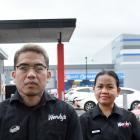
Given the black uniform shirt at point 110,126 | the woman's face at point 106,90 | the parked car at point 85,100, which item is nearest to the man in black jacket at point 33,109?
the black uniform shirt at point 110,126

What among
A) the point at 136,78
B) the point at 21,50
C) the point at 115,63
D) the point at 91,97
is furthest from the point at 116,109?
the point at 115,63

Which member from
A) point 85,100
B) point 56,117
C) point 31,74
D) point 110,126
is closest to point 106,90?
point 110,126

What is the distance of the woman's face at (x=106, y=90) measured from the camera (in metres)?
3.54

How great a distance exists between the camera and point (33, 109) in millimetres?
2588

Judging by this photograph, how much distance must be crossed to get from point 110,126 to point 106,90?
30cm

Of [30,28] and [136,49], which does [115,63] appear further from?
[30,28]

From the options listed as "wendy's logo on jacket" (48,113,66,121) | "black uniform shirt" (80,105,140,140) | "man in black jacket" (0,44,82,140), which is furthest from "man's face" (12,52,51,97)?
"black uniform shirt" (80,105,140,140)

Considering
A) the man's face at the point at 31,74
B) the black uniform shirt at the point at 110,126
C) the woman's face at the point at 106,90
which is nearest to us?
the man's face at the point at 31,74

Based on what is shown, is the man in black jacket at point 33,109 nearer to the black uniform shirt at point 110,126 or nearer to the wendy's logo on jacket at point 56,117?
the wendy's logo on jacket at point 56,117

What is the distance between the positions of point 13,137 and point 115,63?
65169 millimetres

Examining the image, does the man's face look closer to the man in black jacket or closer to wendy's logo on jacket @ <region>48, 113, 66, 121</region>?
the man in black jacket

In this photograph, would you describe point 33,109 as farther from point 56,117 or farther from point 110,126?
point 110,126

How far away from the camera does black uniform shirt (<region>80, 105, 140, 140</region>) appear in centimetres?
340

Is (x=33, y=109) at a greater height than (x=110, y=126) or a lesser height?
greater
